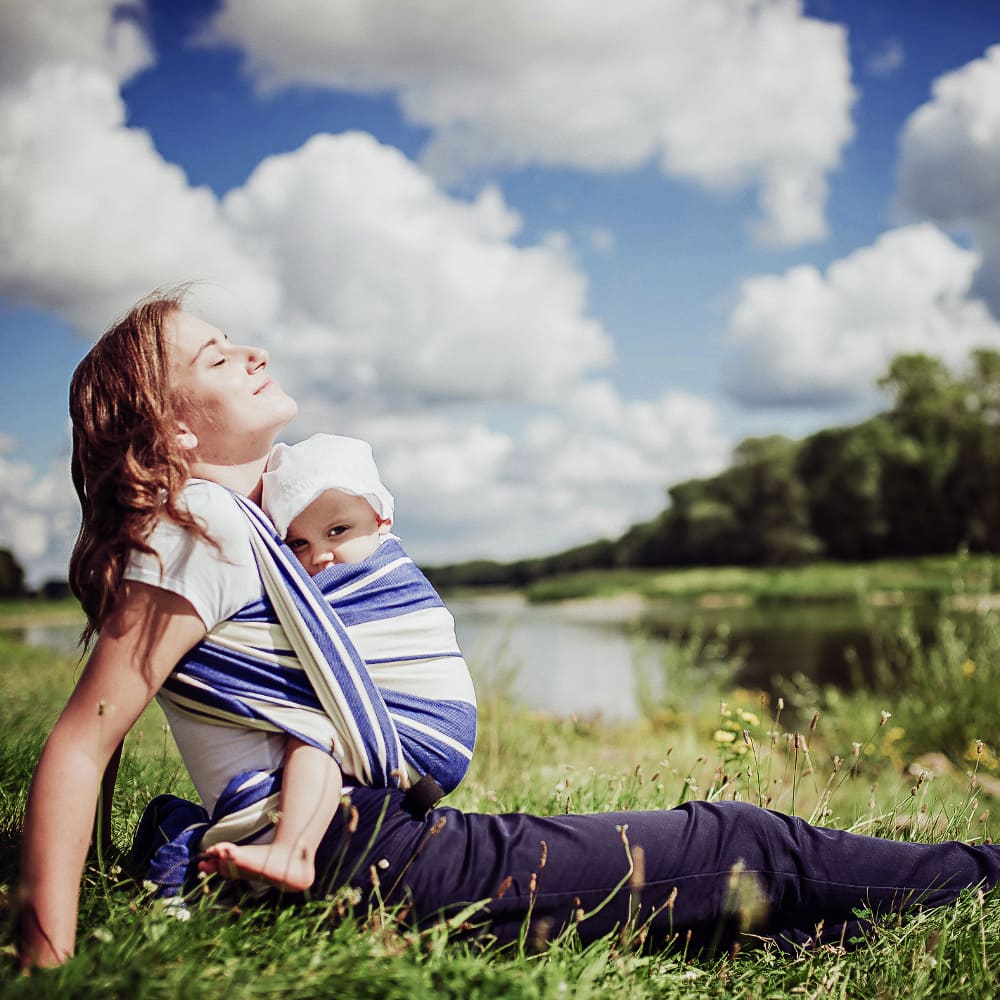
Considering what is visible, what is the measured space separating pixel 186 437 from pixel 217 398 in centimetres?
9

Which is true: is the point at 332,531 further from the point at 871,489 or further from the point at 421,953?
the point at 871,489

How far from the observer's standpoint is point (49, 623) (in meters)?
17.0

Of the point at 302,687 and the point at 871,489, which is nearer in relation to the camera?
the point at 302,687

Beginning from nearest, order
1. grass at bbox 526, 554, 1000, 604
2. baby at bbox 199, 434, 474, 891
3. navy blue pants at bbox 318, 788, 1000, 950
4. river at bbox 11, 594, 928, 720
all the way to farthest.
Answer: baby at bbox 199, 434, 474, 891 → navy blue pants at bbox 318, 788, 1000, 950 → river at bbox 11, 594, 928, 720 → grass at bbox 526, 554, 1000, 604

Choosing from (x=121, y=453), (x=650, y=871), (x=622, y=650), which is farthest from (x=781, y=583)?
(x=121, y=453)

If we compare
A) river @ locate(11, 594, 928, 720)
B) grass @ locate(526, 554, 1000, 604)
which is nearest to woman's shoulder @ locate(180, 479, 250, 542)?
river @ locate(11, 594, 928, 720)

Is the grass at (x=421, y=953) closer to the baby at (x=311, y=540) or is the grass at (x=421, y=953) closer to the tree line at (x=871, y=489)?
the baby at (x=311, y=540)

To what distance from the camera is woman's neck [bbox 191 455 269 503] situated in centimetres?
172

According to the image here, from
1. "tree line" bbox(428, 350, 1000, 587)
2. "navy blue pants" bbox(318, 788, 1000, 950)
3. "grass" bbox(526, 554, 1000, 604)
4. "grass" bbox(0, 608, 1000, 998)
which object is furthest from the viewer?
"tree line" bbox(428, 350, 1000, 587)

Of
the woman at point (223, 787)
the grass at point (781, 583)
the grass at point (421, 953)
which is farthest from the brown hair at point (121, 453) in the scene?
the grass at point (781, 583)

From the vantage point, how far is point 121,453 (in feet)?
5.38

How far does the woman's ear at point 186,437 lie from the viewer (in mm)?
1671

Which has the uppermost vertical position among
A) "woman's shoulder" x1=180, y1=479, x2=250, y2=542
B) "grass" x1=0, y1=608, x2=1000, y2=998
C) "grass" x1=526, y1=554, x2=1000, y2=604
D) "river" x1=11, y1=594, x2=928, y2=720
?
"woman's shoulder" x1=180, y1=479, x2=250, y2=542

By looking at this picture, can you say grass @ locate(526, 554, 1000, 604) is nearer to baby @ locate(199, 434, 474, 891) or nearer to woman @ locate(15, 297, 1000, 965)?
woman @ locate(15, 297, 1000, 965)
